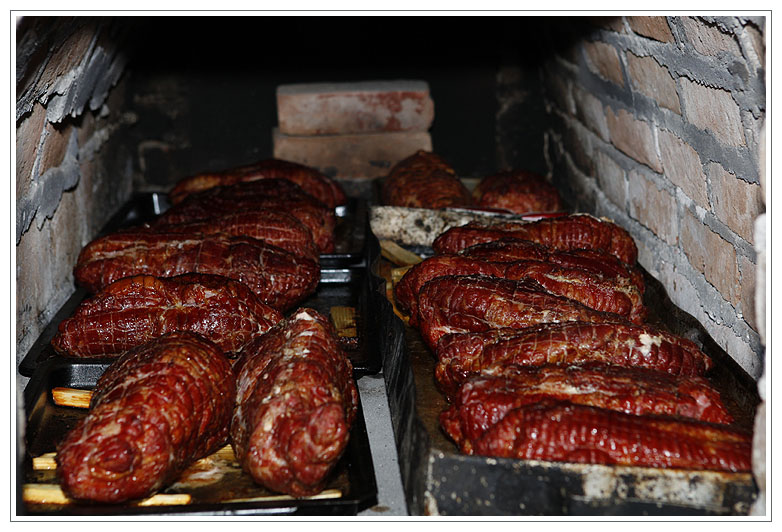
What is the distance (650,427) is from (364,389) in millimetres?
1631

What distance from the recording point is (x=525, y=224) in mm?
4730

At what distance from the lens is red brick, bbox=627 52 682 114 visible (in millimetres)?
3818

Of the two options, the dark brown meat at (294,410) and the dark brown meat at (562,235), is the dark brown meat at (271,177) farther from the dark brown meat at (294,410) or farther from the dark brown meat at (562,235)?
the dark brown meat at (294,410)

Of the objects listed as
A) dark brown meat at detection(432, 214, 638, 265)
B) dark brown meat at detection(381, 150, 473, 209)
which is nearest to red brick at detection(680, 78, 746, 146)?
dark brown meat at detection(432, 214, 638, 265)

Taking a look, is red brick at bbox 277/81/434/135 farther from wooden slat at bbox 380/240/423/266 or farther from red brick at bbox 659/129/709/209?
red brick at bbox 659/129/709/209

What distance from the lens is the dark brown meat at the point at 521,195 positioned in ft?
19.2

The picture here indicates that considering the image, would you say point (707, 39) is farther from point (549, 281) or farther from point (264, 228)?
point (264, 228)

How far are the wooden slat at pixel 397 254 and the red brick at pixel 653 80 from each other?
159cm

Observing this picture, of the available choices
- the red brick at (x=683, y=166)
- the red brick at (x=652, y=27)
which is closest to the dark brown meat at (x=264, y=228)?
the red brick at (x=683, y=166)

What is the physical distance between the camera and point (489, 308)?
11.6 feet

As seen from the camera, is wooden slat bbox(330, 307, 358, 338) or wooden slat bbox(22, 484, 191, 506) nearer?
wooden slat bbox(22, 484, 191, 506)

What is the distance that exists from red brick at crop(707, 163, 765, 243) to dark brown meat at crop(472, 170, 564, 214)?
2.34 meters

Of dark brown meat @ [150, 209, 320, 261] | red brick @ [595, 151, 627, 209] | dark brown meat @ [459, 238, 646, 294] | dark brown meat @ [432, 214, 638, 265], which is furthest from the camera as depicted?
red brick @ [595, 151, 627, 209]
